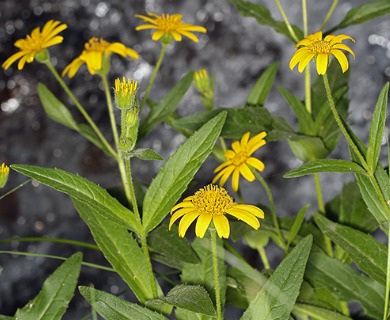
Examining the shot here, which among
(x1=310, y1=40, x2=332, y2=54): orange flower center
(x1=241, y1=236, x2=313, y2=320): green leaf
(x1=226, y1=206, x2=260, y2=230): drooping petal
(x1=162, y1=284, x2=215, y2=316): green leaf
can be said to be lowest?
(x1=162, y1=284, x2=215, y2=316): green leaf

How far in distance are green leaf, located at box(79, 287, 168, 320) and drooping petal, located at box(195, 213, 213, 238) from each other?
0.13m

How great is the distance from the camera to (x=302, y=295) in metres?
1.48

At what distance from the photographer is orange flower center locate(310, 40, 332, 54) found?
1.23m

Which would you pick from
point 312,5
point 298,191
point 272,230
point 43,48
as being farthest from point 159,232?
point 312,5

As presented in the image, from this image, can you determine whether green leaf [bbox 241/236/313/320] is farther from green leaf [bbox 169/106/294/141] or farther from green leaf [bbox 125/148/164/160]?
green leaf [bbox 169/106/294/141]

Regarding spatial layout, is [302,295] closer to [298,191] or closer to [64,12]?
[298,191]

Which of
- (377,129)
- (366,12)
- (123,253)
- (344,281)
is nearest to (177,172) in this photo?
(123,253)

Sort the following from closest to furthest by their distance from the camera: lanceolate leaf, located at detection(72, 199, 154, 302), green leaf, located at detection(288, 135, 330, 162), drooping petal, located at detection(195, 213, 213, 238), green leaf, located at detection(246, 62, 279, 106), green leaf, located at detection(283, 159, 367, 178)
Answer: drooping petal, located at detection(195, 213, 213, 238) < green leaf, located at detection(283, 159, 367, 178) < lanceolate leaf, located at detection(72, 199, 154, 302) < green leaf, located at detection(288, 135, 330, 162) < green leaf, located at detection(246, 62, 279, 106)

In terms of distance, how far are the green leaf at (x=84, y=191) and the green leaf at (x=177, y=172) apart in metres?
0.03

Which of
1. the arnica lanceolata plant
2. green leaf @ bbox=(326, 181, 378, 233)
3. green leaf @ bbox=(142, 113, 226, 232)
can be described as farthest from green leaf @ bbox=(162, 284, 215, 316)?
green leaf @ bbox=(326, 181, 378, 233)

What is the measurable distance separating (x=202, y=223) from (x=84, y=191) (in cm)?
21

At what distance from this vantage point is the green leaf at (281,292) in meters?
1.14

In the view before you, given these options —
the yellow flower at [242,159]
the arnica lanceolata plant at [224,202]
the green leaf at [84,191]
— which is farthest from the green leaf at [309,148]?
the green leaf at [84,191]

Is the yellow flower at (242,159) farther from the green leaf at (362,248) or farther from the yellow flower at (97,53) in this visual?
the yellow flower at (97,53)
